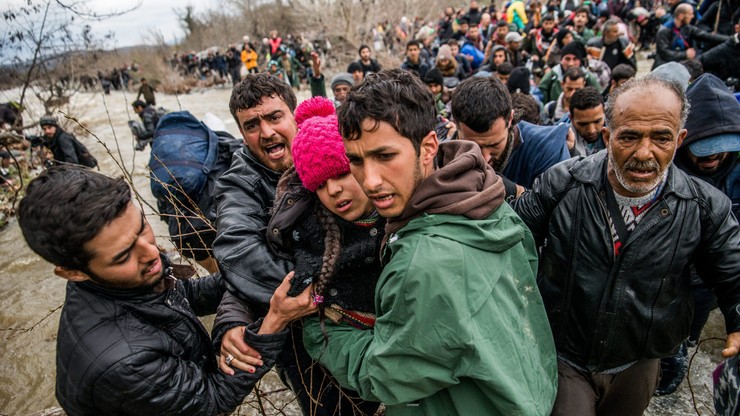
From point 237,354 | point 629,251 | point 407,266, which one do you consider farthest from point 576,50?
point 237,354

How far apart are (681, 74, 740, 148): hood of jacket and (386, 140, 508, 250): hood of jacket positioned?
1509 mm

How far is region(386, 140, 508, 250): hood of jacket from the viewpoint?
4.01 ft

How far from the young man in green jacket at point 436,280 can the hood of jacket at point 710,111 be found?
1454 millimetres

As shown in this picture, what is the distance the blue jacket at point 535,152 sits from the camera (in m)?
2.71

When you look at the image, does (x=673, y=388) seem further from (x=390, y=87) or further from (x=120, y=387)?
(x=120, y=387)

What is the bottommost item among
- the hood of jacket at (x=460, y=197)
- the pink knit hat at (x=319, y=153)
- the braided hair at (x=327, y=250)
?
the braided hair at (x=327, y=250)

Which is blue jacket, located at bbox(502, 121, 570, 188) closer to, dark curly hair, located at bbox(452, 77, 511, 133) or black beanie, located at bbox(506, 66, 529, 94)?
dark curly hair, located at bbox(452, 77, 511, 133)

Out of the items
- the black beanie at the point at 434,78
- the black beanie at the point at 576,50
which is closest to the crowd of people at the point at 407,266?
the black beanie at the point at 434,78

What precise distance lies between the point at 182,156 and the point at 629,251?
2.85m

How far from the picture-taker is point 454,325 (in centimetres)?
114

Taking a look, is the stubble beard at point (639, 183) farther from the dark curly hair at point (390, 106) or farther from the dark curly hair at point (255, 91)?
the dark curly hair at point (255, 91)

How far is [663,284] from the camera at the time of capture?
1658 millimetres

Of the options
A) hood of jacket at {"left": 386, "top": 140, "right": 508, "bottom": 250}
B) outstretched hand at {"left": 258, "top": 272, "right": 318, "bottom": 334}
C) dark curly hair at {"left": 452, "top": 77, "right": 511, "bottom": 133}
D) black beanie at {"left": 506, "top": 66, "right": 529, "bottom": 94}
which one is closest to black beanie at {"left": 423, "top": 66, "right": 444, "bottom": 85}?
black beanie at {"left": 506, "top": 66, "right": 529, "bottom": 94}

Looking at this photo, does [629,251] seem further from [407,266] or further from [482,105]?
[482,105]
